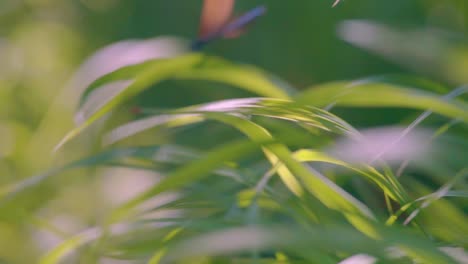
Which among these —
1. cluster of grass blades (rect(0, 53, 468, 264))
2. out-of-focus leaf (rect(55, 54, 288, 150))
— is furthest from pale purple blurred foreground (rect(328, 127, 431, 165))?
out-of-focus leaf (rect(55, 54, 288, 150))

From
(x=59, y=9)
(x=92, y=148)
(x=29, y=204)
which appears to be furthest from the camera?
(x=59, y=9)

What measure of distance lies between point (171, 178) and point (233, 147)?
0.15ft

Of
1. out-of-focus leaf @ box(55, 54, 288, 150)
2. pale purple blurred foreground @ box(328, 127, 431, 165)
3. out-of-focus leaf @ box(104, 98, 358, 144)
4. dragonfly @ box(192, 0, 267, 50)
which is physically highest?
dragonfly @ box(192, 0, 267, 50)

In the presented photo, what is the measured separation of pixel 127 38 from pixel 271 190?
0.54m

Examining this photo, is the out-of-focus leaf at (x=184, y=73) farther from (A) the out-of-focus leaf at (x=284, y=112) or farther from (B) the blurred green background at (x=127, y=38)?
(B) the blurred green background at (x=127, y=38)

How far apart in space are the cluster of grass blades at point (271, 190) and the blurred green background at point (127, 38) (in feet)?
0.82

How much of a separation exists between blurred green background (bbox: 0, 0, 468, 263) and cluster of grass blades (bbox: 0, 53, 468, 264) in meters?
0.25

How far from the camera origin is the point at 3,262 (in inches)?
27.3

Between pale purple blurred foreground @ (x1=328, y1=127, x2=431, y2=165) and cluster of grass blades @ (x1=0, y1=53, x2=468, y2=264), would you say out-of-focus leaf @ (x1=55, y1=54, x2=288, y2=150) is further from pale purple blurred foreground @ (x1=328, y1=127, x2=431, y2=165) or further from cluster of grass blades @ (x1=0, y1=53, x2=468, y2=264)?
pale purple blurred foreground @ (x1=328, y1=127, x2=431, y2=165)

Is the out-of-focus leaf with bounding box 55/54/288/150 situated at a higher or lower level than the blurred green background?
lower

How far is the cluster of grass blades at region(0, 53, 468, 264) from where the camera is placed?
0.34 metres

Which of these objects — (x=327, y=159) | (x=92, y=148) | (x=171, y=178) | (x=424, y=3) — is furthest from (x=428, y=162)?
(x=424, y=3)

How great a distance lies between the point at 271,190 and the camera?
0.48m

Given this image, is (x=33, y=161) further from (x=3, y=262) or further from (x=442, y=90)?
(x=442, y=90)
